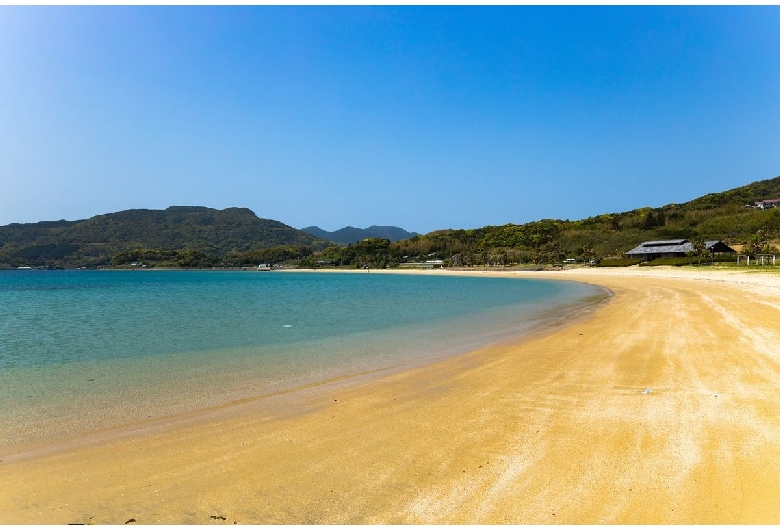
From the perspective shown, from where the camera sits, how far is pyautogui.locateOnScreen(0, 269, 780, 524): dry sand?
4059mm

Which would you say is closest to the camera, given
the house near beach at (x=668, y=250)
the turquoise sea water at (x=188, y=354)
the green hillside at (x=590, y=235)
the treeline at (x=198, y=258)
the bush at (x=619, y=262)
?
the turquoise sea water at (x=188, y=354)

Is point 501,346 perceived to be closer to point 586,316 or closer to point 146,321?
point 586,316

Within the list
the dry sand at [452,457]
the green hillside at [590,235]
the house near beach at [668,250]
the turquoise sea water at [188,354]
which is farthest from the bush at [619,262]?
the dry sand at [452,457]

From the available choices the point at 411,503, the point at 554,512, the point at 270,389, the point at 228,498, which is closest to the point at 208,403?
the point at 270,389

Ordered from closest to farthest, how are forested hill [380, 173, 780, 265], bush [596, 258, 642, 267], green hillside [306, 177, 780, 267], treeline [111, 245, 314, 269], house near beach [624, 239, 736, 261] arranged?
house near beach [624, 239, 736, 261]
bush [596, 258, 642, 267]
forested hill [380, 173, 780, 265]
green hillside [306, 177, 780, 267]
treeline [111, 245, 314, 269]

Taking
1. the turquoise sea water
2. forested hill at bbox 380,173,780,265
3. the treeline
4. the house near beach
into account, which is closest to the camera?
the turquoise sea water

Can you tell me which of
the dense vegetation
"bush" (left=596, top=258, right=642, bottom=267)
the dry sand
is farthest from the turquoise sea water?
the dense vegetation

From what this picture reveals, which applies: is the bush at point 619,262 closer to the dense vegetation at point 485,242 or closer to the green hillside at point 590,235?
the dense vegetation at point 485,242

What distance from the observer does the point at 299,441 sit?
589cm

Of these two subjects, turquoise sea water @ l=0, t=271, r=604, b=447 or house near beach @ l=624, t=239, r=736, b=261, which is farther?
house near beach @ l=624, t=239, r=736, b=261

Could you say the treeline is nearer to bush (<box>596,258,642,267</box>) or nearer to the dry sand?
bush (<box>596,258,642,267</box>)

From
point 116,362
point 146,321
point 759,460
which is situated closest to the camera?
point 759,460

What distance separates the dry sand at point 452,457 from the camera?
13.3ft

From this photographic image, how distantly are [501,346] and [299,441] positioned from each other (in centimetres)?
796
